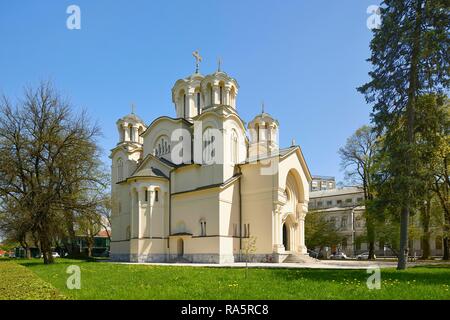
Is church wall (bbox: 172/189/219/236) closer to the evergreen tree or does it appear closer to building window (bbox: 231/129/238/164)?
building window (bbox: 231/129/238/164)

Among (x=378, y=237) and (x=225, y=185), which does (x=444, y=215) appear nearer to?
(x=378, y=237)

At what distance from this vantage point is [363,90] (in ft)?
65.4

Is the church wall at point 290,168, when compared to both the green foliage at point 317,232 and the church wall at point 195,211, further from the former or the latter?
the green foliage at point 317,232

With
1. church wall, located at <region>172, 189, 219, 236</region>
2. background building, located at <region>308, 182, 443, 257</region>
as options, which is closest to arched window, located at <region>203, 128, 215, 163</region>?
church wall, located at <region>172, 189, 219, 236</region>

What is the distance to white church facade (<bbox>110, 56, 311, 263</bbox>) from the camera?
102 ft

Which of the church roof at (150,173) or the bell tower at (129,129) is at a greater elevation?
the bell tower at (129,129)

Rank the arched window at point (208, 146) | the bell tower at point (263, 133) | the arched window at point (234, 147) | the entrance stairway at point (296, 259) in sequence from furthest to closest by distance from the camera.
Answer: the bell tower at point (263, 133), the arched window at point (234, 147), the arched window at point (208, 146), the entrance stairway at point (296, 259)

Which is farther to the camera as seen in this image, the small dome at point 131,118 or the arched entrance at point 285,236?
the small dome at point 131,118

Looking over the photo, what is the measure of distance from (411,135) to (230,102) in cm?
2076

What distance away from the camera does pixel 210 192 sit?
31922 mm

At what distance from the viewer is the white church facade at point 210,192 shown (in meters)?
31.1

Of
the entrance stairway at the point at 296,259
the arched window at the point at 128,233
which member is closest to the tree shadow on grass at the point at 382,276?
the entrance stairway at the point at 296,259
